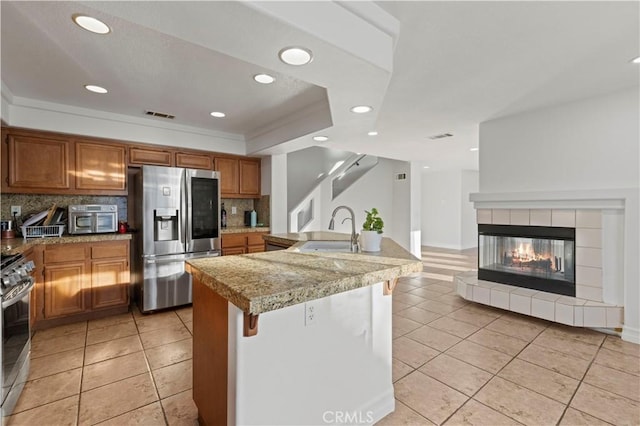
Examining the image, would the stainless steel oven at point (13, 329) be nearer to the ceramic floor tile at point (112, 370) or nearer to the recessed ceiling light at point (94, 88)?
the ceramic floor tile at point (112, 370)

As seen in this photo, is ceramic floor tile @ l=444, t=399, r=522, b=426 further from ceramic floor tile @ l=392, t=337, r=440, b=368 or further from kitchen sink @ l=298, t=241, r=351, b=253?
kitchen sink @ l=298, t=241, r=351, b=253

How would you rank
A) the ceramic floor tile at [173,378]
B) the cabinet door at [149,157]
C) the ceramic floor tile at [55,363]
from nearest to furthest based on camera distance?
the ceramic floor tile at [173,378], the ceramic floor tile at [55,363], the cabinet door at [149,157]

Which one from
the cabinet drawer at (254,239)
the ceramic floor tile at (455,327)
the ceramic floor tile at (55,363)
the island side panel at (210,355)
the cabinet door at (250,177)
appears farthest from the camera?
the cabinet door at (250,177)

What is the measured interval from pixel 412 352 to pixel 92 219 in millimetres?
3575

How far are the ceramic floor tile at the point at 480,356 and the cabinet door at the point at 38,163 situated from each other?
427cm

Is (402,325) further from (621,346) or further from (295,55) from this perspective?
(295,55)

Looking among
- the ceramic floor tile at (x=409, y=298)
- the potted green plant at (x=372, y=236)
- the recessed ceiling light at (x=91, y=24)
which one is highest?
the recessed ceiling light at (x=91, y=24)

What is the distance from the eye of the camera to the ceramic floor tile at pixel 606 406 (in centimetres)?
176

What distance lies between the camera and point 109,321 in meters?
3.29

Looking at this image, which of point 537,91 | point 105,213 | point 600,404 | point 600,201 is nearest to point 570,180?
point 600,201

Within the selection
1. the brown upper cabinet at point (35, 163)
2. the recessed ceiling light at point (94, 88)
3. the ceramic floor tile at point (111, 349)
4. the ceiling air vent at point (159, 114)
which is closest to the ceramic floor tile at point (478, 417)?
the ceramic floor tile at point (111, 349)

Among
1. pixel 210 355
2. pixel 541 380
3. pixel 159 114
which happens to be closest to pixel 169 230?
pixel 159 114

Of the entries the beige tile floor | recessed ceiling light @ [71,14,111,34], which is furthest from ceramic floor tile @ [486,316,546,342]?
recessed ceiling light @ [71,14,111,34]

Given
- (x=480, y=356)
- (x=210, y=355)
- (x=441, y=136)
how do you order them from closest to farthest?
1. (x=210, y=355)
2. (x=480, y=356)
3. (x=441, y=136)
